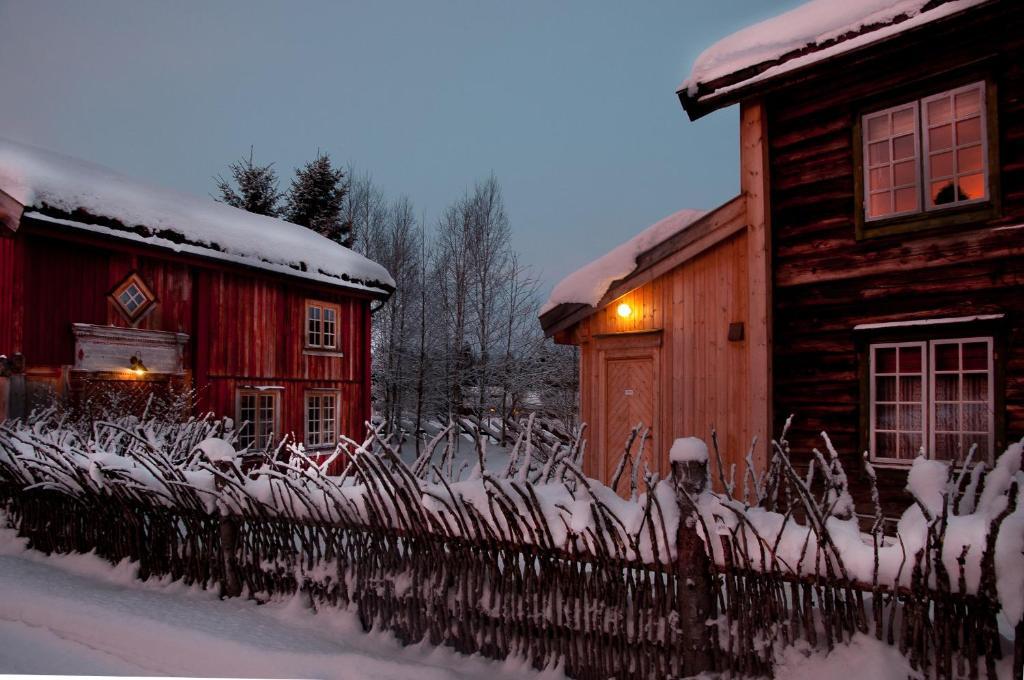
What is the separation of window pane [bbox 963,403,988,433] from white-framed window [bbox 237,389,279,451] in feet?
24.9

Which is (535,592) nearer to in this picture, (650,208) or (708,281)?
(650,208)

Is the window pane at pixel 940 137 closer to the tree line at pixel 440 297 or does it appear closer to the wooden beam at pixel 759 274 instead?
the wooden beam at pixel 759 274

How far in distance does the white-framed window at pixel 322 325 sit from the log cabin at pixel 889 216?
6636 mm

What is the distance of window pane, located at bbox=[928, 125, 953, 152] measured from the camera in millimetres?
3969

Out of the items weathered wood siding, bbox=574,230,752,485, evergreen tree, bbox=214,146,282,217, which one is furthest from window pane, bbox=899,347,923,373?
evergreen tree, bbox=214,146,282,217

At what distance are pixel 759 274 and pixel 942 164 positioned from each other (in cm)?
126

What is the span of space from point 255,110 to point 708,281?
3.41 m

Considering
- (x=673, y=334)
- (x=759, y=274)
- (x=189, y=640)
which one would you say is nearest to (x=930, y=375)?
(x=759, y=274)

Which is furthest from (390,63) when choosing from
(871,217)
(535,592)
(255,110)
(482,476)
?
(871,217)

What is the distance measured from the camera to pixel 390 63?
3.41 m

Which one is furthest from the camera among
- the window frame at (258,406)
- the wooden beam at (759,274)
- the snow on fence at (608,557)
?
the window frame at (258,406)

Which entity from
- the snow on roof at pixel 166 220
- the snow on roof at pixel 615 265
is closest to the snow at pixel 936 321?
the snow on roof at pixel 615 265

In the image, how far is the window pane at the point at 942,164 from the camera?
398 cm

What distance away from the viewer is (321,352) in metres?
9.76
